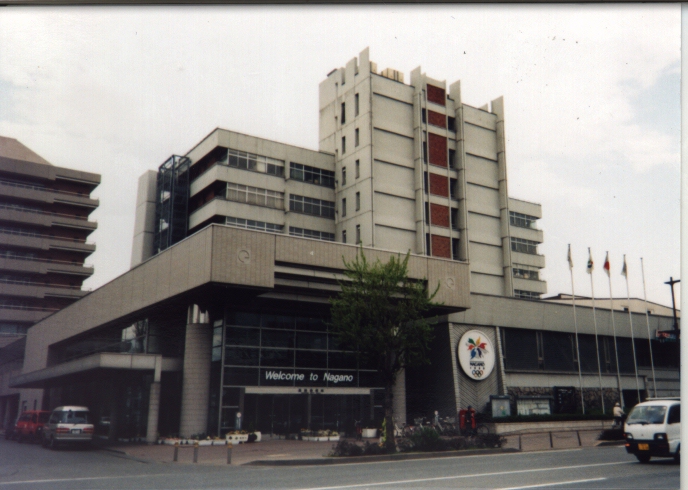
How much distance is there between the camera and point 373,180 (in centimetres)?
4684

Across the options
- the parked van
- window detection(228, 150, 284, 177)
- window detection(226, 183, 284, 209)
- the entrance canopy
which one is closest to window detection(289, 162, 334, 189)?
window detection(228, 150, 284, 177)

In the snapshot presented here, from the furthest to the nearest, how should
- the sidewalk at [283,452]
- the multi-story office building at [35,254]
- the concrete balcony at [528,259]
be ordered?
the concrete balcony at [528,259]
the multi-story office building at [35,254]
the sidewalk at [283,452]

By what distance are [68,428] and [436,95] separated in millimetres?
37413

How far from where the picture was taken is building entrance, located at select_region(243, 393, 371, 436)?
32.0m

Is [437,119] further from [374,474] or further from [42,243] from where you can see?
[374,474]

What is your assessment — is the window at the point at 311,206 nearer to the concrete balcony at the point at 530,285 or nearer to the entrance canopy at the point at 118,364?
the entrance canopy at the point at 118,364

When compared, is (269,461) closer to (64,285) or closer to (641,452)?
(641,452)

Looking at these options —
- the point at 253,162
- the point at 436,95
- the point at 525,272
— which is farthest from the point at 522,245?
the point at 253,162

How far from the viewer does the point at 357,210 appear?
48000mm

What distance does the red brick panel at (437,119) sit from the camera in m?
49.7

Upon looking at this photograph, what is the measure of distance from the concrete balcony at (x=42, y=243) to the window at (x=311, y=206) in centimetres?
1741

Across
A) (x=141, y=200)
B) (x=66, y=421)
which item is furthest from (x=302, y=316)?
(x=141, y=200)

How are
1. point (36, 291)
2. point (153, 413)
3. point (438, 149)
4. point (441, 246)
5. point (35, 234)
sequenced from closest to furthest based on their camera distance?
point (153, 413)
point (35, 234)
point (441, 246)
point (438, 149)
point (36, 291)

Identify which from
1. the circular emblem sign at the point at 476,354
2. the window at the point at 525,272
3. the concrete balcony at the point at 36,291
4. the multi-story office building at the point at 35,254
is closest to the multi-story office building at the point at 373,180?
the multi-story office building at the point at 35,254
